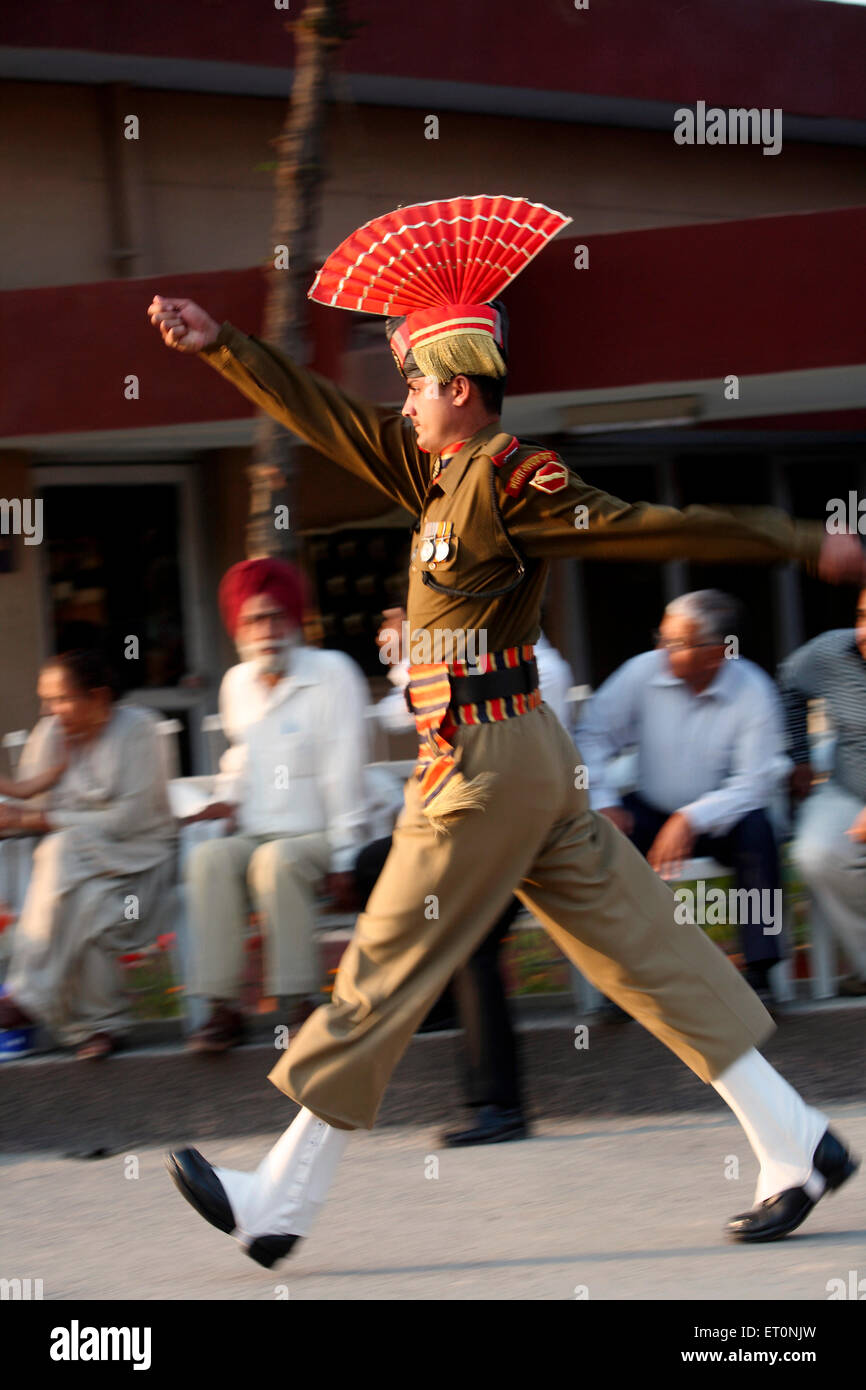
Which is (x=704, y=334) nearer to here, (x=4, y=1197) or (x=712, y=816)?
(x=712, y=816)

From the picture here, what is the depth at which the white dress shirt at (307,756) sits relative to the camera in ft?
16.2

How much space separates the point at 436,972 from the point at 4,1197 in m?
1.57

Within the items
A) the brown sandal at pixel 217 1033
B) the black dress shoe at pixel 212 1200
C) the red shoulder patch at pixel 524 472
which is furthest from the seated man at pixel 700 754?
the black dress shoe at pixel 212 1200

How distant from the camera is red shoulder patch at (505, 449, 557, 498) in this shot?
11.0 ft

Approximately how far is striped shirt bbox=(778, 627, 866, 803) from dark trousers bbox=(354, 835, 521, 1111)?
4.48ft

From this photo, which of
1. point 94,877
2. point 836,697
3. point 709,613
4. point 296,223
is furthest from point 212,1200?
point 296,223

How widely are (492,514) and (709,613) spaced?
1924 millimetres

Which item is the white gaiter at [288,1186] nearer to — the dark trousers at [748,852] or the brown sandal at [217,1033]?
the brown sandal at [217,1033]

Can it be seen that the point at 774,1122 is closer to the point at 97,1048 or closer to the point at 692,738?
the point at 692,738

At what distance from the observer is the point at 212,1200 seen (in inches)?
133

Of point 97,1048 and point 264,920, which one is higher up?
point 264,920

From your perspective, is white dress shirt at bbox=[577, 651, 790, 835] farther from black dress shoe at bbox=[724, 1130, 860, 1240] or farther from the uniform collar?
the uniform collar

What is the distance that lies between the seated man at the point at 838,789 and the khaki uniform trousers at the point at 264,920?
1.44 metres
